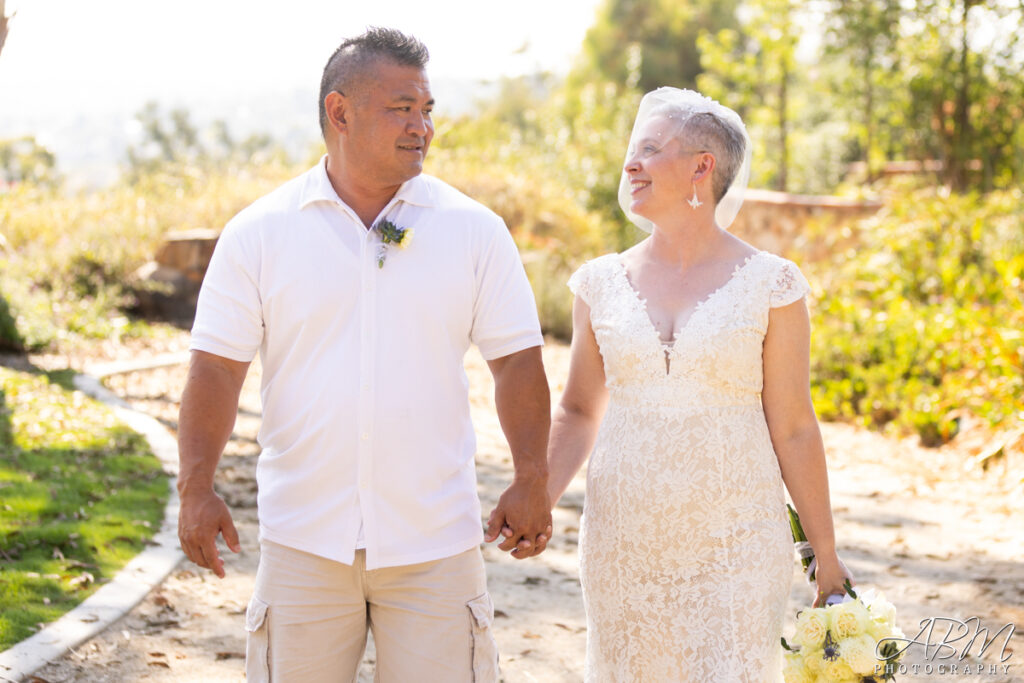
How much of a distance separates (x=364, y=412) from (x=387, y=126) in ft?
2.45

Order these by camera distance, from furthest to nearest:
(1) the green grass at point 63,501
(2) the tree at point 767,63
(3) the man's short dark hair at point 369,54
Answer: (2) the tree at point 767,63, (1) the green grass at point 63,501, (3) the man's short dark hair at point 369,54

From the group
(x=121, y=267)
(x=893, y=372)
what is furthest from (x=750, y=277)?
(x=121, y=267)

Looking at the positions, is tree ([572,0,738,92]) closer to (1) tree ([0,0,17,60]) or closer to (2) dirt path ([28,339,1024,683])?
(2) dirt path ([28,339,1024,683])

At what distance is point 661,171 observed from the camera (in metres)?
3.01

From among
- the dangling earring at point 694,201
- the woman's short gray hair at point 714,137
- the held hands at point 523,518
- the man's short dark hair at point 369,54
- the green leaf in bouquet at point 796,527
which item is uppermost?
the man's short dark hair at point 369,54

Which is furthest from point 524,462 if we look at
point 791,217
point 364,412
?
point 791,217

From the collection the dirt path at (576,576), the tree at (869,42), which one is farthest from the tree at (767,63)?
the dirt path at (576,576)

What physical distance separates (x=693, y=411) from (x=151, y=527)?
3.63m

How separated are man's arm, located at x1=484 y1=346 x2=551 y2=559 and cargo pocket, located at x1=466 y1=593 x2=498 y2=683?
0.17 m

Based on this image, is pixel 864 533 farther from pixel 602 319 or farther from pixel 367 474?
pixel 367 474

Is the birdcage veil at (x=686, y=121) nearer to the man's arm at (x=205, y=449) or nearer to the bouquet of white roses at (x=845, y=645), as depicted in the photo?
the bouquet of white roses at (x=845, y=645)

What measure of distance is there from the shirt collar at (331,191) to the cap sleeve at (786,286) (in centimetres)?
98

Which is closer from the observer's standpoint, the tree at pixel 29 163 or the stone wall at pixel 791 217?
the stone wall at pixel 791 217

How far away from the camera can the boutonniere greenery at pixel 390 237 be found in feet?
8.51
